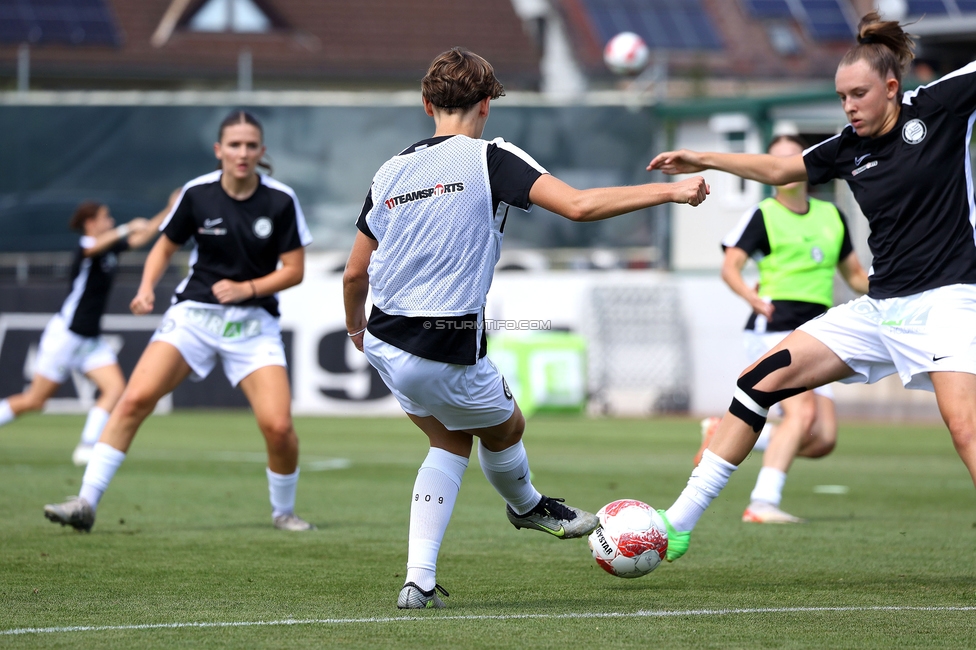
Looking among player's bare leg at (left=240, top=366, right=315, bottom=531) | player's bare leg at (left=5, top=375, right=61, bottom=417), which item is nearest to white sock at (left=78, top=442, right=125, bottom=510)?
player's bare leg at (left=240, top=366, right=315, bottom=531)

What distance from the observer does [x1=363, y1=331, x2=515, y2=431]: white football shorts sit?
16.9 feet

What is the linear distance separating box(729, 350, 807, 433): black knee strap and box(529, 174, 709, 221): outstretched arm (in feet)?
3.72

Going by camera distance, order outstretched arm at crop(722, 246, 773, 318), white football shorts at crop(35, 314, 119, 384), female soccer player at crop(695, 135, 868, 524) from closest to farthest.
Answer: female soccer player at crop(695, 135, 868, 524), outstretched arm at crop(722, 246, 773, 318), white football shorts at crop(35, 314, 119, 384)

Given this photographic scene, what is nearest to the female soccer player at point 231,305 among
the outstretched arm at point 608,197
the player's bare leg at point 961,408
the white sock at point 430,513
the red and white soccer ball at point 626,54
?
the white sock at point 430,513

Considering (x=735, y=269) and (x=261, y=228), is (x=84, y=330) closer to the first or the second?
(x=261, y=228)

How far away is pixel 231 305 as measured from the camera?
7.80 m

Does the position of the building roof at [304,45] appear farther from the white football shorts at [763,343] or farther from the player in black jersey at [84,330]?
the white football shorts at [763,343]

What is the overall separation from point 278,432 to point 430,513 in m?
2.53

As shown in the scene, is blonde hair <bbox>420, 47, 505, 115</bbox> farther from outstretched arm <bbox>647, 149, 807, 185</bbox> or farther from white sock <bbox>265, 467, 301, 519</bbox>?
white sock <bbox>265, 467, 301, 519</bbox>

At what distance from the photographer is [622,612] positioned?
5.26 meters

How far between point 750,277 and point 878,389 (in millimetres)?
2452

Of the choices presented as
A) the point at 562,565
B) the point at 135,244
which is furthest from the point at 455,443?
the point at 135,244

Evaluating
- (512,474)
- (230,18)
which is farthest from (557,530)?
(230,18)

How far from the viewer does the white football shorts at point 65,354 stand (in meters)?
13.1
